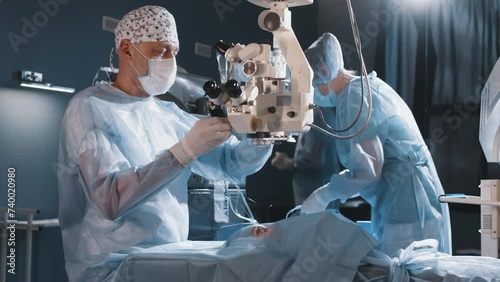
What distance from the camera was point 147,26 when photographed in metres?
1.98

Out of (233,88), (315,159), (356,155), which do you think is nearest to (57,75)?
(315,159)

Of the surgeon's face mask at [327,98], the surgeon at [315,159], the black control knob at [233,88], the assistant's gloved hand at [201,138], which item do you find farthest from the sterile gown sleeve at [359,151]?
the surgeon at [315,159]

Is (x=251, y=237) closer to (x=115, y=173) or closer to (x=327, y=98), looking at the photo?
(x=115, y=173)

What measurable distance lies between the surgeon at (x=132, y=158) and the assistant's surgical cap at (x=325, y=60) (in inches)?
23.9

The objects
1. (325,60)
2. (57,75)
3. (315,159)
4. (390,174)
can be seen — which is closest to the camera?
(390,174)

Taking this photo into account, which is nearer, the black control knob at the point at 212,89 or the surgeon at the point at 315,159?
the black control knob at the point at 212,89

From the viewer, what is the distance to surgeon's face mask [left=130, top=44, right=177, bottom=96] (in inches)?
79.0

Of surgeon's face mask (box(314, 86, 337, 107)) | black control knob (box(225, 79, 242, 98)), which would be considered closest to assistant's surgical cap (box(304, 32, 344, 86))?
surgeon's face mask (box(314, 86, 337, 107))

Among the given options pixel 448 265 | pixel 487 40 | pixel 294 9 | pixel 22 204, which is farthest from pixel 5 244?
pixel 487 40

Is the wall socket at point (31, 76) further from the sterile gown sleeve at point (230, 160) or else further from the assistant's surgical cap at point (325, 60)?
the assistant's surgical cap at point (325, 60)

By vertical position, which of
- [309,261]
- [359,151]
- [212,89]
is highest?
[212,89]

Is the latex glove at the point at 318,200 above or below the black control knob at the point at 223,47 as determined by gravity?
below

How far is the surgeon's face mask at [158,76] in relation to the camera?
2.01m

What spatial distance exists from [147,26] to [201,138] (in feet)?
1.68
